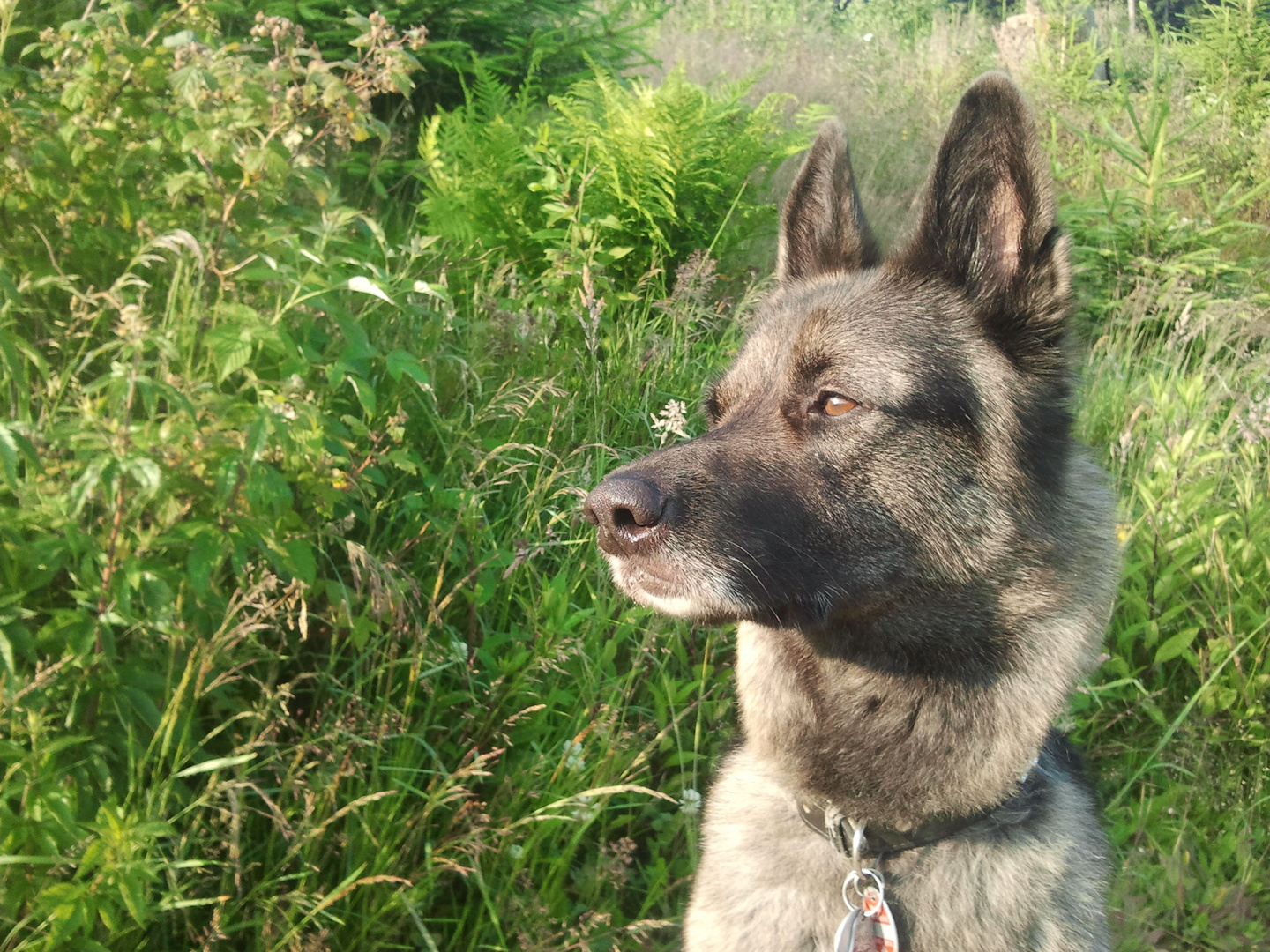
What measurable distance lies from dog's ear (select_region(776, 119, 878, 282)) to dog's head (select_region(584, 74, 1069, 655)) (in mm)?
322

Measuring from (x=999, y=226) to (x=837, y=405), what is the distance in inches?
21.0

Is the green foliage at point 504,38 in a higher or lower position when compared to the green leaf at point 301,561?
higher

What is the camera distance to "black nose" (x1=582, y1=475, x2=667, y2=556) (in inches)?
71.9

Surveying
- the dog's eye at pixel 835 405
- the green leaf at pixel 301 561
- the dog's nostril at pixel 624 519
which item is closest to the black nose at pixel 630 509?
the dog's nostril at pixel 624 519

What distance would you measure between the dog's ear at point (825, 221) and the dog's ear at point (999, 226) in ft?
1.04

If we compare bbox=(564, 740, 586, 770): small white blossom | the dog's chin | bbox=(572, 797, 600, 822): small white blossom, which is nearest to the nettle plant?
the dog's chin

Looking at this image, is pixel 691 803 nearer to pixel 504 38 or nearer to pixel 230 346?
pixel 230 346

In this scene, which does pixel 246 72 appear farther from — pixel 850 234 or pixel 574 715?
pixel 574 715

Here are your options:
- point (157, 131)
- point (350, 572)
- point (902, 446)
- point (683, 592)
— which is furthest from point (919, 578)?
point (157, 131)

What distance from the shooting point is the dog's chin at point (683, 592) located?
185 cm

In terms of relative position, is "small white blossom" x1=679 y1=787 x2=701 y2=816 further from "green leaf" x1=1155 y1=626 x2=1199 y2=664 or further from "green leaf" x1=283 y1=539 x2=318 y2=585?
"green leaf" x1=1155 y1=626 x2=1199 y2=664

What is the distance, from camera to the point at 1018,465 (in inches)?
80.0

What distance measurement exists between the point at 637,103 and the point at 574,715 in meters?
3.68

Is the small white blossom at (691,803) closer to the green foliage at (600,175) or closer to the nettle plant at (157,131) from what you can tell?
the nettle plant at (157,131)
